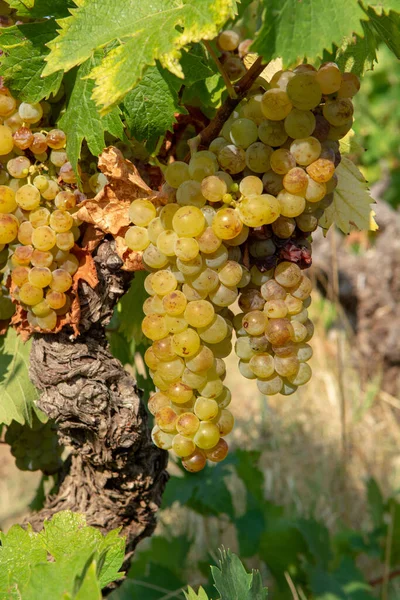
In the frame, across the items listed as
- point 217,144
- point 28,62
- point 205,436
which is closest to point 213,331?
point 205,436

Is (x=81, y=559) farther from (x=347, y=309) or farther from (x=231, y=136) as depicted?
(x=347, y=309)

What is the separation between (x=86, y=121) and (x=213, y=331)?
0.33 m

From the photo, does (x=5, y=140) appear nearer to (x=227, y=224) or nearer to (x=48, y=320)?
(x=48, y=320)

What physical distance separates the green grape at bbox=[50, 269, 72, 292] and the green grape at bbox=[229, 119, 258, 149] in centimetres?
33

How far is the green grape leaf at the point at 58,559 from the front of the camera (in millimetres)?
693

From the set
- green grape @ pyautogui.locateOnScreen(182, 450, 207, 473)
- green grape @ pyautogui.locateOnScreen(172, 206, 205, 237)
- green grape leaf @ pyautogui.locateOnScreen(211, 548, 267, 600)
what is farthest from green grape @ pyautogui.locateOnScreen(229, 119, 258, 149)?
green grape leaf @ pyautogui.locateOnScreen(211, 548, 267, 600)

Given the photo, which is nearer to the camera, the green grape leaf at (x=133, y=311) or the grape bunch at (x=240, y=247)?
the grape bunch at (x=240, y=247)

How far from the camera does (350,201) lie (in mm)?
1073

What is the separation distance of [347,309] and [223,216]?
3092mm

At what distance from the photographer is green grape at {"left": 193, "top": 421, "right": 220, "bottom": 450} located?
36.4 inches

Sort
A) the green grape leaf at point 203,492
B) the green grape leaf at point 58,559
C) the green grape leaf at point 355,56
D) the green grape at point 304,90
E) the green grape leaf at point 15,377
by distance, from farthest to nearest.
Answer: the green grape leaf at point 203,492 → the green grape leaf at point 15,377 → the green grape leaf at point 355,56 → the green grape at point 304,90 → the green grape leaf at point 58,559

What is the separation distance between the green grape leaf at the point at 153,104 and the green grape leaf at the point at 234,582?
59 centimetres

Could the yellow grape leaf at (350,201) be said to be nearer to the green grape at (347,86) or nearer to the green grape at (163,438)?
the green grape at (347,86)

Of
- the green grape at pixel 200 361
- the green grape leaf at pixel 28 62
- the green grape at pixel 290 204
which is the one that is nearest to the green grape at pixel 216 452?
the green grape at pixel 200 361
